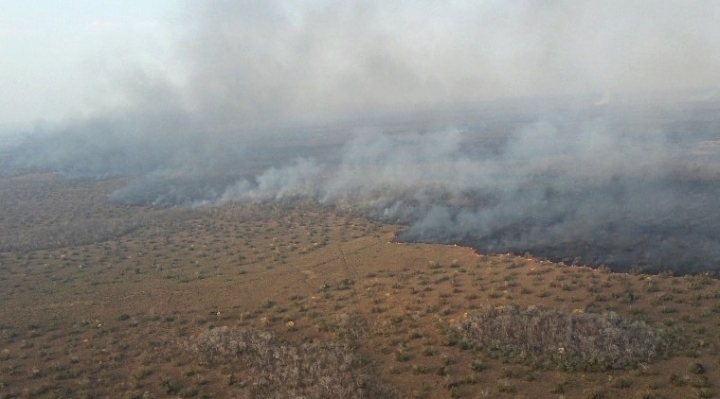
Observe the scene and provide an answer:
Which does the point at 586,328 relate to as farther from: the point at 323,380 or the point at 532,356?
the point at 323,380

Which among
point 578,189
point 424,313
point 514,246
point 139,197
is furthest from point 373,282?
point 139,197

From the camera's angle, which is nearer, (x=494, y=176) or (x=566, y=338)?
(x=566, y=338)

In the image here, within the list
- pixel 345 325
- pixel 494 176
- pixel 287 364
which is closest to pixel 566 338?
pixel 345 325

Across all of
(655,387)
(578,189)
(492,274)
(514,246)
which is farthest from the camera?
(578,189)

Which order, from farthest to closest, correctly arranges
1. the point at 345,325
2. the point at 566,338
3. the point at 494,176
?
1. the point at 494,176
2. the point at 345,325
3. the point at 566,338

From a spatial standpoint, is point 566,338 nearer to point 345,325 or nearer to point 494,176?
point 345,325

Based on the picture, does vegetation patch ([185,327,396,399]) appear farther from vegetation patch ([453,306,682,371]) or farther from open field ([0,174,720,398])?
vegetation patch ([453,306,682,371])

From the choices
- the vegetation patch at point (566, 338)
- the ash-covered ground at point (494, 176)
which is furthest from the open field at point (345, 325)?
the ash-covered ground at point (494, 176)
